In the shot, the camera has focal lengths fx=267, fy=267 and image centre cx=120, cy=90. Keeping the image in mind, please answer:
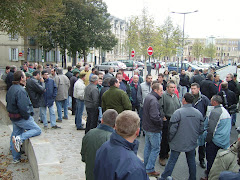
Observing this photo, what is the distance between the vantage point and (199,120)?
4977 mm

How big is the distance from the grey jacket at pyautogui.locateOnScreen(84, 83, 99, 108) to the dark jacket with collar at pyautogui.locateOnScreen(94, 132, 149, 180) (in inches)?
189

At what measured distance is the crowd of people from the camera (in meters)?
2.45

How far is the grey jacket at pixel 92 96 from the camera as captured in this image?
727cm

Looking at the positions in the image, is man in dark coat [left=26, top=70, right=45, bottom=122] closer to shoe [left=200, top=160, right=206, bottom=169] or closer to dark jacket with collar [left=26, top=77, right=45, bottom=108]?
dark jacket with collar [left=26, top=77, right=45, bottom=108]

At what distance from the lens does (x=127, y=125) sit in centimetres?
248

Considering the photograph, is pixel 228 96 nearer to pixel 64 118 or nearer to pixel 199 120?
pixel 199 120

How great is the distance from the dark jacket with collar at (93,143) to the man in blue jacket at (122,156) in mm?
732

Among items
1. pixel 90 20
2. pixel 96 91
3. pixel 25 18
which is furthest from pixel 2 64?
pixel 96 91

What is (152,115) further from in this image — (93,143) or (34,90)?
(34,90)

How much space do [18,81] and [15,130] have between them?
1.15m

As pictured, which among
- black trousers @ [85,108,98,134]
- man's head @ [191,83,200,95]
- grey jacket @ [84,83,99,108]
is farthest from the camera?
black trousers @ [85,108,98,134]

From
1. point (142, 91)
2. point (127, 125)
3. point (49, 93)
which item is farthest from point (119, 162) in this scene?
point (49, 93)

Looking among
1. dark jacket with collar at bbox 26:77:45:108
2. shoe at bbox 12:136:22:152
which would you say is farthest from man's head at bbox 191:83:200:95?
dark jacket with collar at bbox 26:77:45:108

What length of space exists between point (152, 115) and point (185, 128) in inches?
30.1
